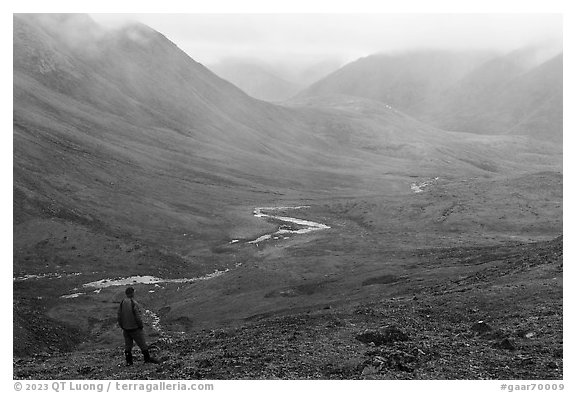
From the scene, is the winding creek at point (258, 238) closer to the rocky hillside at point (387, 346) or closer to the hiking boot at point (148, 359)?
the rocky hillside at point (387, 346)

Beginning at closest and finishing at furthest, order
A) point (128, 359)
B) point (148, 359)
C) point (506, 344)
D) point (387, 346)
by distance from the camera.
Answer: point (128, 359) → point (148, 359) → point (506, 344) → point (387, 346)

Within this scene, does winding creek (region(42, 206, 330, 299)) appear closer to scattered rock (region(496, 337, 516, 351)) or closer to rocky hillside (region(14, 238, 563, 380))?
rocky hillside (region(14, 238, 563, 380))

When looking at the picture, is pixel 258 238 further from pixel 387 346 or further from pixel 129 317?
pixel 129 317

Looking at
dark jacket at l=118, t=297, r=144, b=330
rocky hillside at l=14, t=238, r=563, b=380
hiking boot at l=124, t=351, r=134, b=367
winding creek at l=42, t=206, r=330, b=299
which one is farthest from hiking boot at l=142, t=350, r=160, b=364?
winding creek at l=42, t=206, r=330, b=299

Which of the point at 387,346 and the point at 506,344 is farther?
the point at 387,346

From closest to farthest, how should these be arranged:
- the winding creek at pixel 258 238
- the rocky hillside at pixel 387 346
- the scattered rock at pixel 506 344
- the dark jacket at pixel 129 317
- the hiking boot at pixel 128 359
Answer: the rocky hillside at pixel 387 346 → the dark jacket at pixel 129 317 → the hiking boot at pixel 128 359 → the scattered rock at pixel 506 344 → the winding creek at pixel 258 238

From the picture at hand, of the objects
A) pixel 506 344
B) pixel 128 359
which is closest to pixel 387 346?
pixel 506 344

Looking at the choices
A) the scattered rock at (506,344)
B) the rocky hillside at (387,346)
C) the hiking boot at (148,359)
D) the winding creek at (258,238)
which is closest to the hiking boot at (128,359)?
the rocky hillside at (387,346)

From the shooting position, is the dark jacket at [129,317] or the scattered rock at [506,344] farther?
the scattered rock at [506,344]

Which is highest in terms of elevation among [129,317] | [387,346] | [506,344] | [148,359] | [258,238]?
[129,317]
